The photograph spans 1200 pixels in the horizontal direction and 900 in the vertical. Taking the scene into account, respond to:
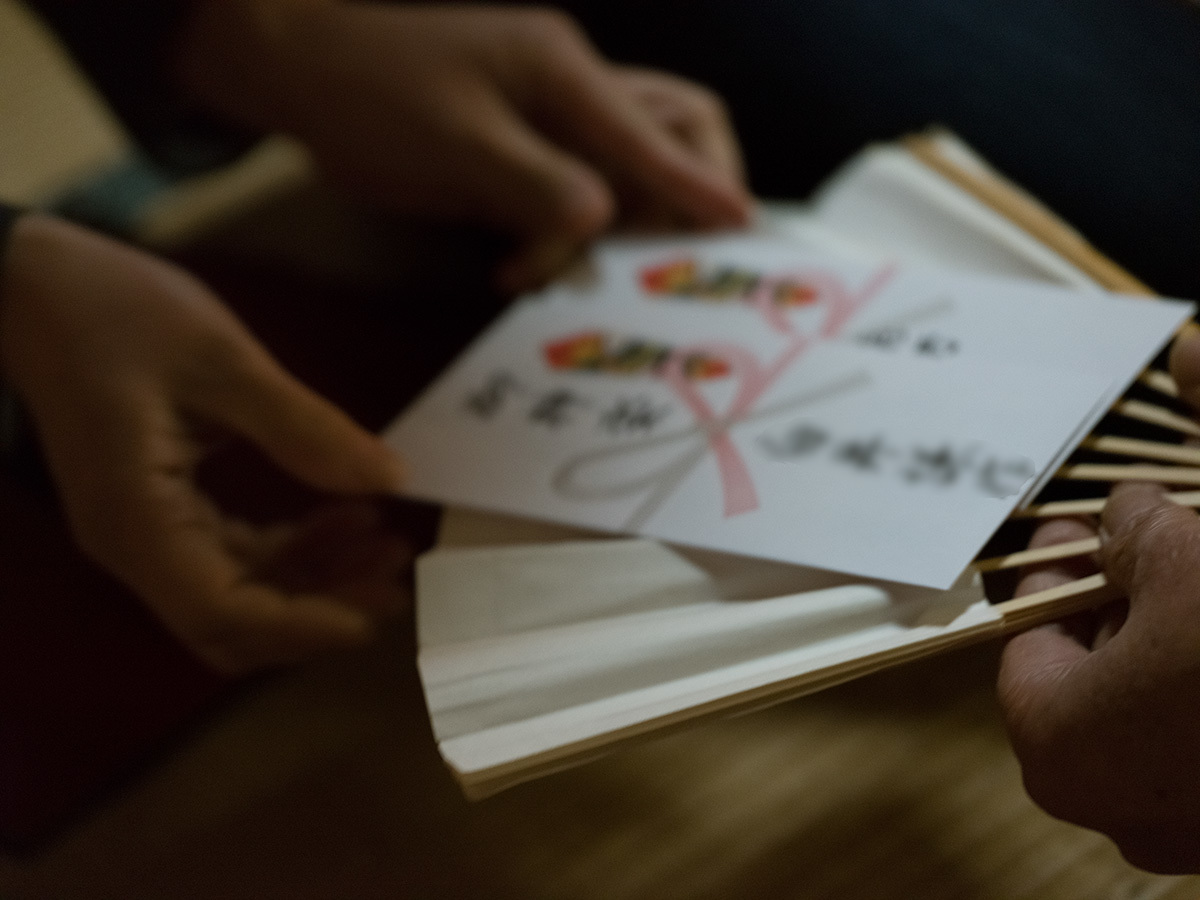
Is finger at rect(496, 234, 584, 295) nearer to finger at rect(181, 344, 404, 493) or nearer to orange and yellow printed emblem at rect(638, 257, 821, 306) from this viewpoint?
orange and yellow printed emblem at rect(638, 257, 821, 306)

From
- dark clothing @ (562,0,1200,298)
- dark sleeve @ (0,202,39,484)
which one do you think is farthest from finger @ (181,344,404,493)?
dark clothing @ (562,0,1200,298)

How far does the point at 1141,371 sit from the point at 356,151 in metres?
0.48

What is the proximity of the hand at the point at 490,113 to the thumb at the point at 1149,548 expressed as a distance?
32 cm

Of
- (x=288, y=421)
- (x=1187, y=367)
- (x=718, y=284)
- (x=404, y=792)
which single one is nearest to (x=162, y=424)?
(x=288, y=421)

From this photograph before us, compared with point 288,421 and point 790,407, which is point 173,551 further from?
point 790,407

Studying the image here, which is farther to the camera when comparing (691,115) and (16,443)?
(691,115)

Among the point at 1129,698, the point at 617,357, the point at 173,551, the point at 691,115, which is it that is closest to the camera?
the point at 1129,698

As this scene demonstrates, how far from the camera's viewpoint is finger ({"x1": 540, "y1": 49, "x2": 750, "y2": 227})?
545mm

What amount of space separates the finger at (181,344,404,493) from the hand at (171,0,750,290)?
0.21 m

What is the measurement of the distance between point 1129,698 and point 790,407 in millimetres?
194

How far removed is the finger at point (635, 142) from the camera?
1.79 ft

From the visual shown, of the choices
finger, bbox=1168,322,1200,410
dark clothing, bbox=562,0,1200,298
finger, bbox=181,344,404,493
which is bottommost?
finger, bbox=181,344,404,493

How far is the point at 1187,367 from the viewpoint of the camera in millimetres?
317

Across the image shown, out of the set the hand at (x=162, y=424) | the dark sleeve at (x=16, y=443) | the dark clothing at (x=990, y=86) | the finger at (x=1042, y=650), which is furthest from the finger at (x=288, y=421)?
the dark clothing at (x=990, y=86)
